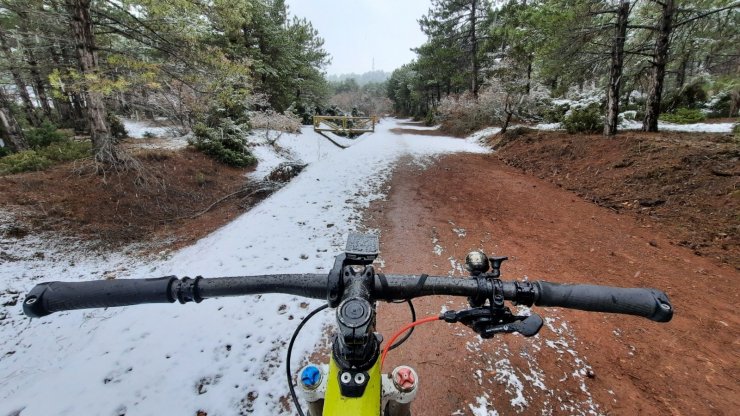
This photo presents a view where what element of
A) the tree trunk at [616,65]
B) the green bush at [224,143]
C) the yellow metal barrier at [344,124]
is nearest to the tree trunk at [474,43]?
the yellow metal barrier at [344,124]

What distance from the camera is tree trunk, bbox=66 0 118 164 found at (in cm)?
609

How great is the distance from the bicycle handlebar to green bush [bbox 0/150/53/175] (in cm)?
824

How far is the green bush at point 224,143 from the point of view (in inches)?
430

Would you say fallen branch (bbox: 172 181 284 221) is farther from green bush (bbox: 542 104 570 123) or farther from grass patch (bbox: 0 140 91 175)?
green bush (bbox: 542 104 570 123)

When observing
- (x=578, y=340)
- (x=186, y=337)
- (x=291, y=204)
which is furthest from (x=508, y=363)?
(x=291, y=204)

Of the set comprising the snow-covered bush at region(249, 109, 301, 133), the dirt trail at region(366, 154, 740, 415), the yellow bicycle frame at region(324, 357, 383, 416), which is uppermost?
the snow-covered bush at region(249, 109, 301, 133)

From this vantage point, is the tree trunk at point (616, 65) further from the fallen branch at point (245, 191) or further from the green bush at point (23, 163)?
the green bush at point (23, 163)

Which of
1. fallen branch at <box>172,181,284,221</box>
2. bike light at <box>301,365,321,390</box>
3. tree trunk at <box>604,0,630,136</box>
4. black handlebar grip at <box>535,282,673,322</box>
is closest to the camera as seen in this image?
black handlebar grip at <box>535,282,673,322</box>

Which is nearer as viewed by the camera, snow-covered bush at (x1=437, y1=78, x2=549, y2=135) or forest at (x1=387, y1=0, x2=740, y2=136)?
forest at (x1=387, y1=0, x2=740, y2=136)

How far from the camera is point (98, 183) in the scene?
264 inches

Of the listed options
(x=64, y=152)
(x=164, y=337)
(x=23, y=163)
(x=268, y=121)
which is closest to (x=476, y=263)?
(x=164, y=337)

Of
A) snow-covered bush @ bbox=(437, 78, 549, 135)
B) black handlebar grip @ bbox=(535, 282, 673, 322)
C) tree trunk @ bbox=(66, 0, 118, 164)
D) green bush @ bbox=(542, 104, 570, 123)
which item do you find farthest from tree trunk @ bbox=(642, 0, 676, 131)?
tree trunk @ bbox=(66, 0, 118, 164)

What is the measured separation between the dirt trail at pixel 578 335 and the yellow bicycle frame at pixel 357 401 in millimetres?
1923

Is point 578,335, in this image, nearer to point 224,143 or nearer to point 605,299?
point 605,299
